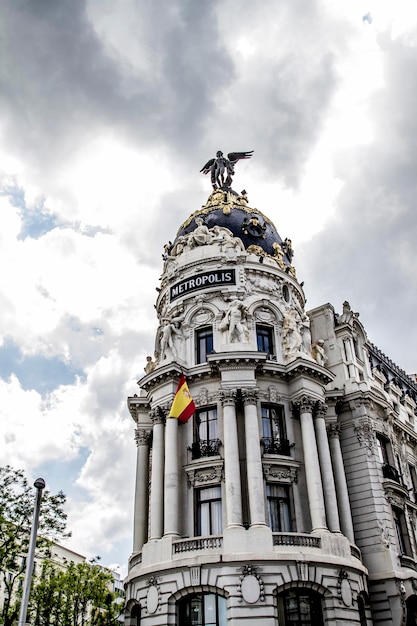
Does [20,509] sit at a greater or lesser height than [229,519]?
greater

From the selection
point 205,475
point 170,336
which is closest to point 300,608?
→ point 205,475

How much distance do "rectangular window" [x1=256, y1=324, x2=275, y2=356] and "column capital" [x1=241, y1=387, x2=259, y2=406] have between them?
4.78 m

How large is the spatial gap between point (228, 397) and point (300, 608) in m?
11.8

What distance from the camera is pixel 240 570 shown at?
1166 inches

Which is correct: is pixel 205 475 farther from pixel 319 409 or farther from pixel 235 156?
pixel 235 156

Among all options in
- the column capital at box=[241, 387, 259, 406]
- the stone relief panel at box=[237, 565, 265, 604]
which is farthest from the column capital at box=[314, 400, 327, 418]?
the stone relief panel at box=[237, 565, 265, 604]

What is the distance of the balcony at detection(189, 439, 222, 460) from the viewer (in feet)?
115

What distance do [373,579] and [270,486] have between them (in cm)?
860

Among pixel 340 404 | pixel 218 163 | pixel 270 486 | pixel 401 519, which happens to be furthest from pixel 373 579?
pixel 218 163

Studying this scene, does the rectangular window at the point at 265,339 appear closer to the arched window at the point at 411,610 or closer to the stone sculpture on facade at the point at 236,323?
the stone sculpture on facade at the point at 236,323

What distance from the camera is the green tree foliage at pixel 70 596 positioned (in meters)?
47.8

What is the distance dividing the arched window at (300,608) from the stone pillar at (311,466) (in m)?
3.44

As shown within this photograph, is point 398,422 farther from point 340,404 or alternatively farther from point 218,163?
point 218,163

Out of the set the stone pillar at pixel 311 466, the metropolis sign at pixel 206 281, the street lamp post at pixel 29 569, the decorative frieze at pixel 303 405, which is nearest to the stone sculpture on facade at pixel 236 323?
the metropolis sign at pixel 206 281
